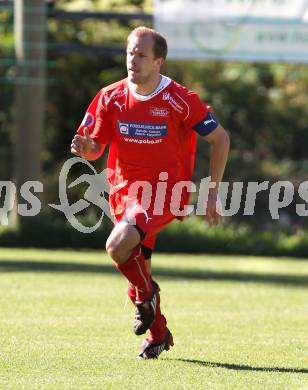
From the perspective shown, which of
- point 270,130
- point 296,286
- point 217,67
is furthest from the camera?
point 217,67

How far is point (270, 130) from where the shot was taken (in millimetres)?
21359

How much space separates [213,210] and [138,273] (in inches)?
24.2

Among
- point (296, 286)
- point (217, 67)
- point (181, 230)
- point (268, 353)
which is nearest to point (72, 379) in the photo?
→ point (268, 353)

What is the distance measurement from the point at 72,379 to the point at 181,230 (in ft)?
40.8

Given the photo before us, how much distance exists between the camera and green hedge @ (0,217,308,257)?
719 inches

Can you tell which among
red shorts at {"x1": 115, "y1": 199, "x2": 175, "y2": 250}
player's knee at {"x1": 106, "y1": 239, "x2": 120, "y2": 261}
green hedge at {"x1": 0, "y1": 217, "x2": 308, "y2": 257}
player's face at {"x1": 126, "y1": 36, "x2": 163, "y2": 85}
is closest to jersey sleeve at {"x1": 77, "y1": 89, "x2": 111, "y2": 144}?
player's face at {"x1": 126, "y1": 36, "x2": 163, "y2": 85}

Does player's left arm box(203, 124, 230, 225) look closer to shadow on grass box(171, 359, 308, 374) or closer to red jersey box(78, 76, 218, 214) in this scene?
red jersey box(78, 76, 218, 214)

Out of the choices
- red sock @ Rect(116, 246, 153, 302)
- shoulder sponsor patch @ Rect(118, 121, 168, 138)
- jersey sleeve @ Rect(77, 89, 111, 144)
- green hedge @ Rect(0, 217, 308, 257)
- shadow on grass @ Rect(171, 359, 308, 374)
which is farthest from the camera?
green hedge @ Rect(0, 217, 308, 257)

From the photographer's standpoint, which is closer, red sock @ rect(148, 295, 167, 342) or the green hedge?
red sock @ rect(148, 295, 167, 342)

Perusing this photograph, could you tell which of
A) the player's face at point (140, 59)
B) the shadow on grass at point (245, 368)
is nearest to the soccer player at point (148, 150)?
the player's face at point (140, 59)

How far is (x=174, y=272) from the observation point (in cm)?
1424

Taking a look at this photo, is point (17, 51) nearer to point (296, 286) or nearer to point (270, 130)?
point (270, 130)

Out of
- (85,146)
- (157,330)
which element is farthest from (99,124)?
(157,330)

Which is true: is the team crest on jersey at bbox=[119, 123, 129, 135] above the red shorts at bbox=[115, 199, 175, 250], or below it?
above
